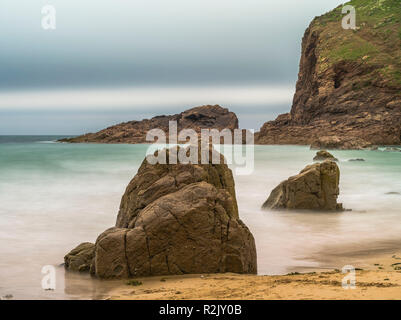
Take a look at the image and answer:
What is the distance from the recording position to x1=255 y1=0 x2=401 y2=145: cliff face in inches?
3688

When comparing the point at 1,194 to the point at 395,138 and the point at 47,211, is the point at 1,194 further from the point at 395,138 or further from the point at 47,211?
the point at 395,138

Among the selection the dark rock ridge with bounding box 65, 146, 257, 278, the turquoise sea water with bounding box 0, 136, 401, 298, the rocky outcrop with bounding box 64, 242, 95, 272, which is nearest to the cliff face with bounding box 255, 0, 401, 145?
the turquoise sea water with bounding box 0, 136, 401, 298

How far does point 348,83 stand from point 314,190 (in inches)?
3548

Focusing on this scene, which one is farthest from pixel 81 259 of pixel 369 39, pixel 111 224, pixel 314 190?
pixel 369 39

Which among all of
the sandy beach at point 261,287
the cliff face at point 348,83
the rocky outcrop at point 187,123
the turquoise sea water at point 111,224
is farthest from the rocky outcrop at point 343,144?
the rocky outcrop at point 187,123

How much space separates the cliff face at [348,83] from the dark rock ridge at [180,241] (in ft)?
269

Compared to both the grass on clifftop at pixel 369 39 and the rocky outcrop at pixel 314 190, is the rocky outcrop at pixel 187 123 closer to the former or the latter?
the grass on clifftop at pixel 369 39

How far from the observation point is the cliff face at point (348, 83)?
93688mm

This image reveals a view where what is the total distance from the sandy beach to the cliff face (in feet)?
272

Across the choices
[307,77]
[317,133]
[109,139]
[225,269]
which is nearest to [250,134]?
[307,77]

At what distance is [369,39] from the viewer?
113625mm

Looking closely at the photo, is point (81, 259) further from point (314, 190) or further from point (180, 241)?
point (314, 190)
